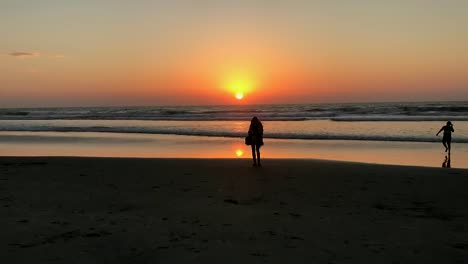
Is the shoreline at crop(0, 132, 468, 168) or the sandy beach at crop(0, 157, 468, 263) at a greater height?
the sandy beach at crop(0, 157, 468, 263)

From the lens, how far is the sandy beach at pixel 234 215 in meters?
5.20

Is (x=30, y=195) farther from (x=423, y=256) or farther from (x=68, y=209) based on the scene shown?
(x=423, y=256)

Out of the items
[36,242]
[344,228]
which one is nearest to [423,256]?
[344,228]

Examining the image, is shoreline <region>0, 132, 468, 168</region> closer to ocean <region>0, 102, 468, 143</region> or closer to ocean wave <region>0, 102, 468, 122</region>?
ocean <region>0, 102, 468, 143</region>

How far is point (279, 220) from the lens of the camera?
664 cm

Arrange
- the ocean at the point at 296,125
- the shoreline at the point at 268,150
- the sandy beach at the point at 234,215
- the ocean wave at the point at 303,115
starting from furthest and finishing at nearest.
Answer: the ocean wave at the point at 303,115 < the ocean at the point at 296,125 < the shoreline at the point at 268,150 < the sandy beach at the point at 234,215

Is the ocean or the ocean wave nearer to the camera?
the ocean

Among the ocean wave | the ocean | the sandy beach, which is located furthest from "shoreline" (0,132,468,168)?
the ocean wave

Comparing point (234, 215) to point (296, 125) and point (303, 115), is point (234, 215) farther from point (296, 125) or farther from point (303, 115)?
point (303, 115)

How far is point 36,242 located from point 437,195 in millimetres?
7033

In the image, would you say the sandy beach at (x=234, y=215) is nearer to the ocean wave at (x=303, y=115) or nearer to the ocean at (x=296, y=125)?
the ocean at (x=296, y=125)

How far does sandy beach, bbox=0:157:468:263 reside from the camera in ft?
17.1

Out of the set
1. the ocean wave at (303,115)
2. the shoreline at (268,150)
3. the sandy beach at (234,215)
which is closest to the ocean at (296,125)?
the ocean wave at (303,115)

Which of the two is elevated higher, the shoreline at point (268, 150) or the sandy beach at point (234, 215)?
the sandy beach at point (234, 215)
